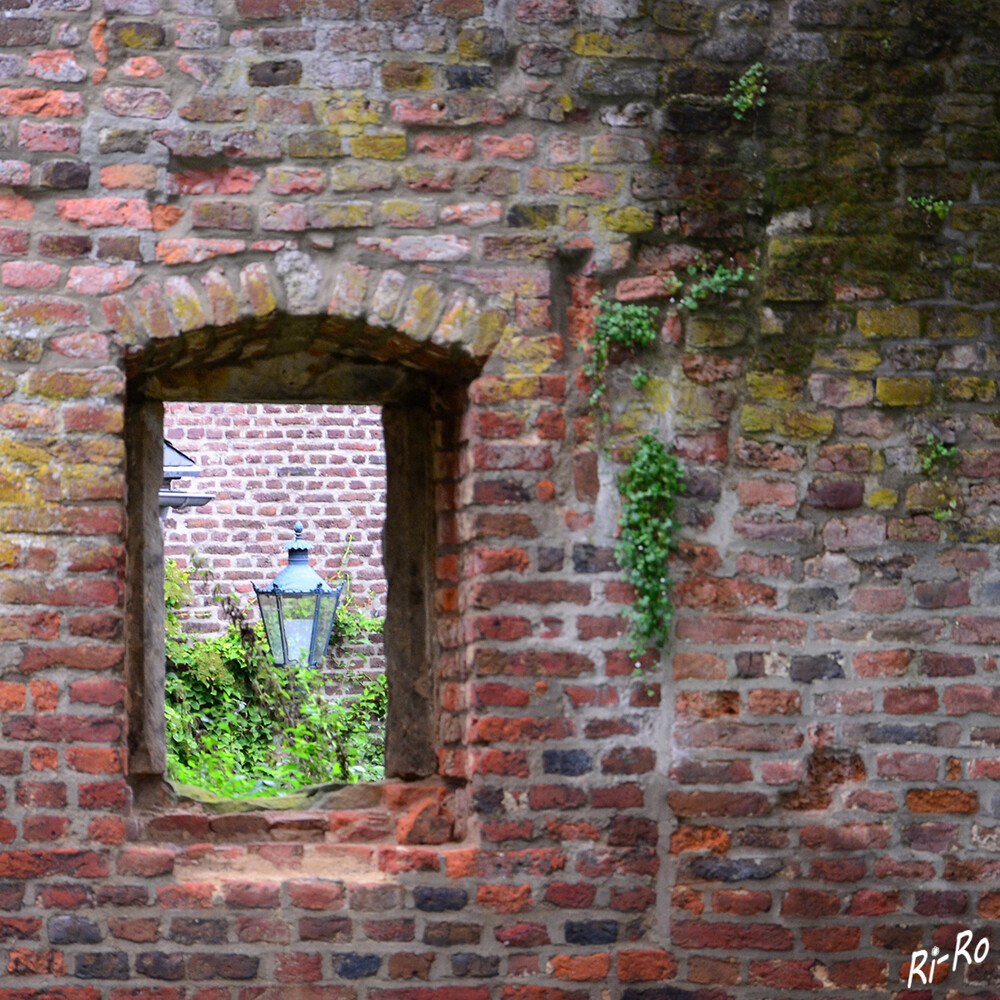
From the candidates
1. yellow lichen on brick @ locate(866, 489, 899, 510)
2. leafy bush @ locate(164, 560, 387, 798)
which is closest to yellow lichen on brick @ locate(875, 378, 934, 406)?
yellow lichen on brick @ locate(866, 489, 899, 510)

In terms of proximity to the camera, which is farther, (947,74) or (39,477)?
(947,74)

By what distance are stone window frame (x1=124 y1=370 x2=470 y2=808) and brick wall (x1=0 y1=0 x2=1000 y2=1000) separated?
0.14 m

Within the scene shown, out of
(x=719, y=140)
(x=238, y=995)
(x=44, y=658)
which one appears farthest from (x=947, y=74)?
(x=238, y=995)

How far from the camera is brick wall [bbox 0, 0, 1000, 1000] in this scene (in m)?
3.04

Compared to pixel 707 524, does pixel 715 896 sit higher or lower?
lower

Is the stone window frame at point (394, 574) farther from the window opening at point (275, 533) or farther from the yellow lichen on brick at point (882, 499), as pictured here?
the window opening at point (275, 533)

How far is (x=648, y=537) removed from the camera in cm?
316

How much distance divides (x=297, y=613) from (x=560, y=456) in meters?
2.40

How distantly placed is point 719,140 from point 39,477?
200cm

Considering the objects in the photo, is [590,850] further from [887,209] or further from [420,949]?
[887,209]

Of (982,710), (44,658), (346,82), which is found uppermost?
(346,82)

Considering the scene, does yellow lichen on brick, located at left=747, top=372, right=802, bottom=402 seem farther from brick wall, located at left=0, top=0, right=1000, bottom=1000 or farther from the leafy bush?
the leafy bush

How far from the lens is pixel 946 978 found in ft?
10.5

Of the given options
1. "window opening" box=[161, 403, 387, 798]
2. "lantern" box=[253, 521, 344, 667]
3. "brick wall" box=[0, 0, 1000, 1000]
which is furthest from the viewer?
"window opening" box=[161, 403, 387, 798]
